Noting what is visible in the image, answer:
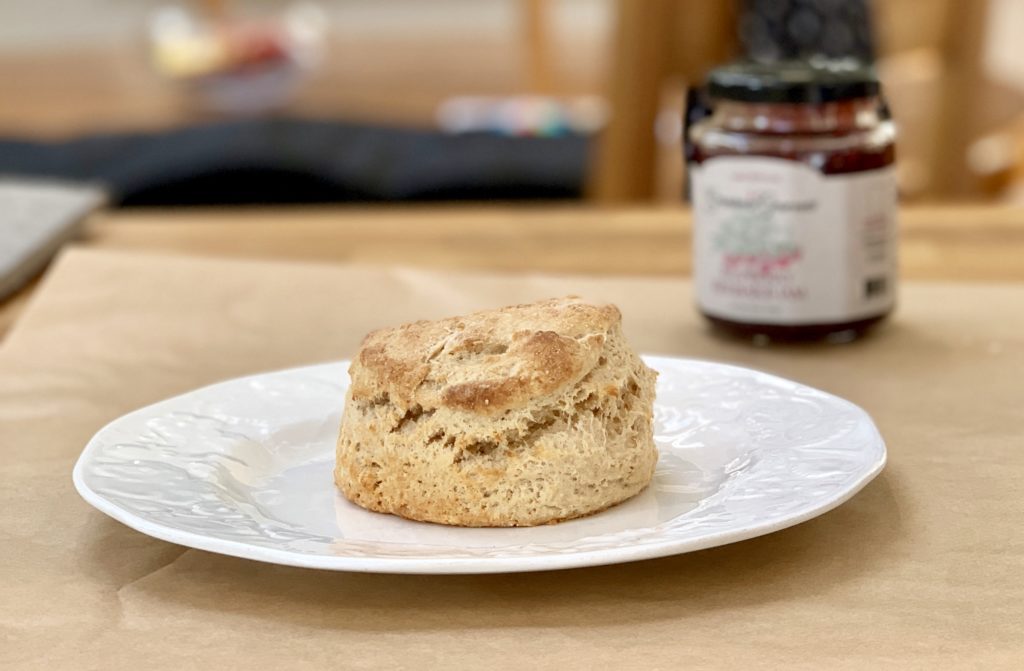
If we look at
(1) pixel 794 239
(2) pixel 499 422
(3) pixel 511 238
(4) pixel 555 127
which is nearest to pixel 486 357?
(2) pixel 499 422

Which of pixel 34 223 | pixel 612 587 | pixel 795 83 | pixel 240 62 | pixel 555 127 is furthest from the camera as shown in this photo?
pixel 240 62

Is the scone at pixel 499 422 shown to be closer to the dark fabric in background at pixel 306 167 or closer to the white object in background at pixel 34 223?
the white object in background at pixel 34 223

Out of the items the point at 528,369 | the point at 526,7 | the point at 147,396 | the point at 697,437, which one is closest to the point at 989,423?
the point at 697,437

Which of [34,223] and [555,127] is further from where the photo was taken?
[555,127]

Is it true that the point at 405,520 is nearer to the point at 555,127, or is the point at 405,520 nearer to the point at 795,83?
the point at 795,83

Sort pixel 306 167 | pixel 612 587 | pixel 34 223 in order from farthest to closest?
1. pixel 306 167
2. pixel 34 223
3. pixel 612 587

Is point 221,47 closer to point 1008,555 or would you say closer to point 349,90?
point 349,90

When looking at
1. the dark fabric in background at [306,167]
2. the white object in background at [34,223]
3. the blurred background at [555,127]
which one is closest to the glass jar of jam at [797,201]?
the white object in background at [34,223]
